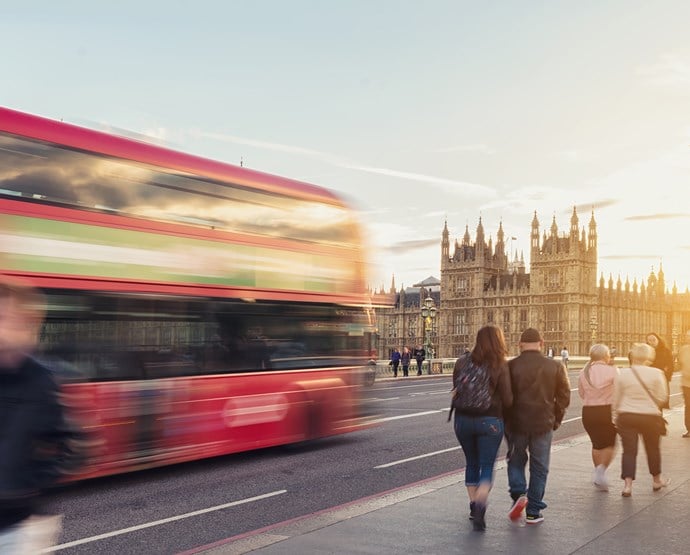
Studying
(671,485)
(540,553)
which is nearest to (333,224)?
(671,485)

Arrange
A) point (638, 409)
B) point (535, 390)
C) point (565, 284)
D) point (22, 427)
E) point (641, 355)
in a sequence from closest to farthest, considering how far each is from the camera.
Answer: point (22, 427) → point (535, 390) → point (638, 409) → point (641, 355) → point (565, 284)

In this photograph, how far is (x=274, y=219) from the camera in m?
12.6

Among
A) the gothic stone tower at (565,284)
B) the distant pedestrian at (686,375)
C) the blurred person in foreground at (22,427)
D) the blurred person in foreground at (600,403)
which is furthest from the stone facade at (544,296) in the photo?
the blurred person in foreground at (22,427)

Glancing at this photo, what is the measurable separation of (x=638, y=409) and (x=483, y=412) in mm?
2736

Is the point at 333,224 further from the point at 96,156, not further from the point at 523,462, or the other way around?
the point at 523,462

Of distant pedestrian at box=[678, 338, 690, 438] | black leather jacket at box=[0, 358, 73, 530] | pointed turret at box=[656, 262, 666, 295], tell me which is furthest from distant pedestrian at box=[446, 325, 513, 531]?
pointed turret at box=[656, 262, 666, 295]

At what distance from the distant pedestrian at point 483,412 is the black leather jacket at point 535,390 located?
0.21 meters

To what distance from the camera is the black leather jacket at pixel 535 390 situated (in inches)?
312

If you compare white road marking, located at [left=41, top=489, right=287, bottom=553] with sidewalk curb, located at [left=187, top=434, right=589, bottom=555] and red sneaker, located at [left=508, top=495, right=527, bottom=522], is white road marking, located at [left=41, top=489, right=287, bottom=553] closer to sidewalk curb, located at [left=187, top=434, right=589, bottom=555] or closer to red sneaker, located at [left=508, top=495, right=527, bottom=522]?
sidewalk curb, located at [left=187, top=434, right=589, bottom=555]

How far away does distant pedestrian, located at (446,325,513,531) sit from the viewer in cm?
765

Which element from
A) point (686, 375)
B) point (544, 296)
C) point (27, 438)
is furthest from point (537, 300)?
point (27, 438)

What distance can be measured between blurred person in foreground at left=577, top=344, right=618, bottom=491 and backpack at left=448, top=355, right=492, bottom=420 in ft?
8.90

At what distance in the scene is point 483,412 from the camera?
769 centimetres

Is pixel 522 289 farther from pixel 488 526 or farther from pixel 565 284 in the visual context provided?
pixel 488 526
